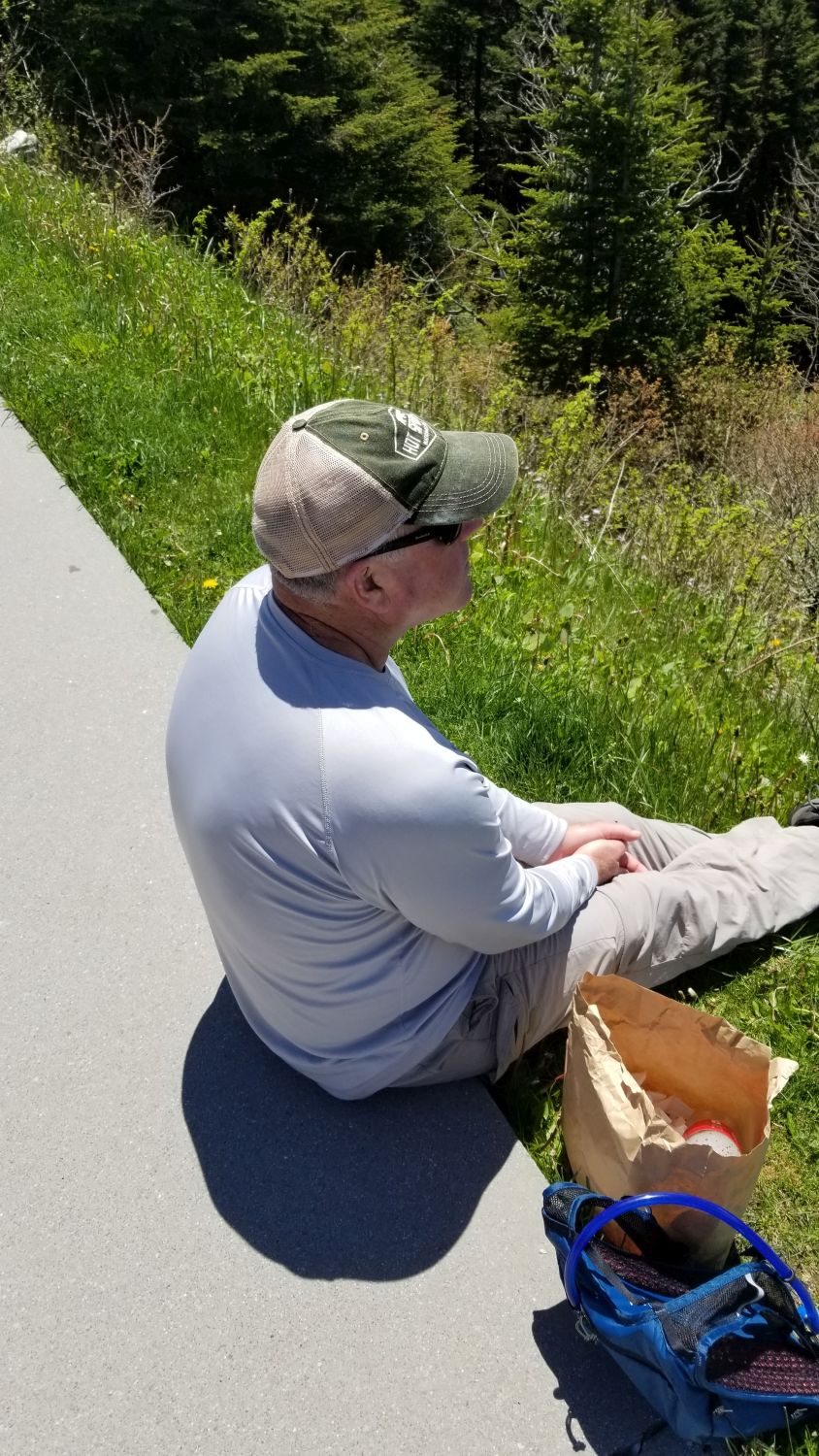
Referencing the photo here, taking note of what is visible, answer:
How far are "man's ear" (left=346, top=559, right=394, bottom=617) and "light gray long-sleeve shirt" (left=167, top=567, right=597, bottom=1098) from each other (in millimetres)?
100

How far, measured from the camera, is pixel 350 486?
1.71 meters

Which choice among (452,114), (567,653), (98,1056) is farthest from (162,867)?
(452,114)

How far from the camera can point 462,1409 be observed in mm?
1764

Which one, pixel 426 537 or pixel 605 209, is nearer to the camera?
pixel 426 537

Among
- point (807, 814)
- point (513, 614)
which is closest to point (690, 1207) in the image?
point (807, 814)

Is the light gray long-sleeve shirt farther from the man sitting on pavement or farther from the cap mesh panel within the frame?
the cap mesh panel

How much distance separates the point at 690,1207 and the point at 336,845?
0.77 meters

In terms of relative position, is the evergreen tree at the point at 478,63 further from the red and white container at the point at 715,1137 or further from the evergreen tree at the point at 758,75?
the red and white container at the point at 715,1137

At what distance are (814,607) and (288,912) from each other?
7459 millimetres

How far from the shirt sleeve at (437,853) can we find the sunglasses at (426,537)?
1.10 ft

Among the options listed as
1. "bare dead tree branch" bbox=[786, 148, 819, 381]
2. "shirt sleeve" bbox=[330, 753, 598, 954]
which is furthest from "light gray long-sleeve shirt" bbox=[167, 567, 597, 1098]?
"bare dead tree branch" bbox=[786, 148, 819, 381]

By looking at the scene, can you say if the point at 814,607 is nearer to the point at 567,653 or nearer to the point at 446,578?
the point at 567,653

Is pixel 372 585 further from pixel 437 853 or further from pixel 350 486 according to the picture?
pixel 437 853

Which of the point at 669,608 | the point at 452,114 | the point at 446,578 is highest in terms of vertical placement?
the point at 446,578
